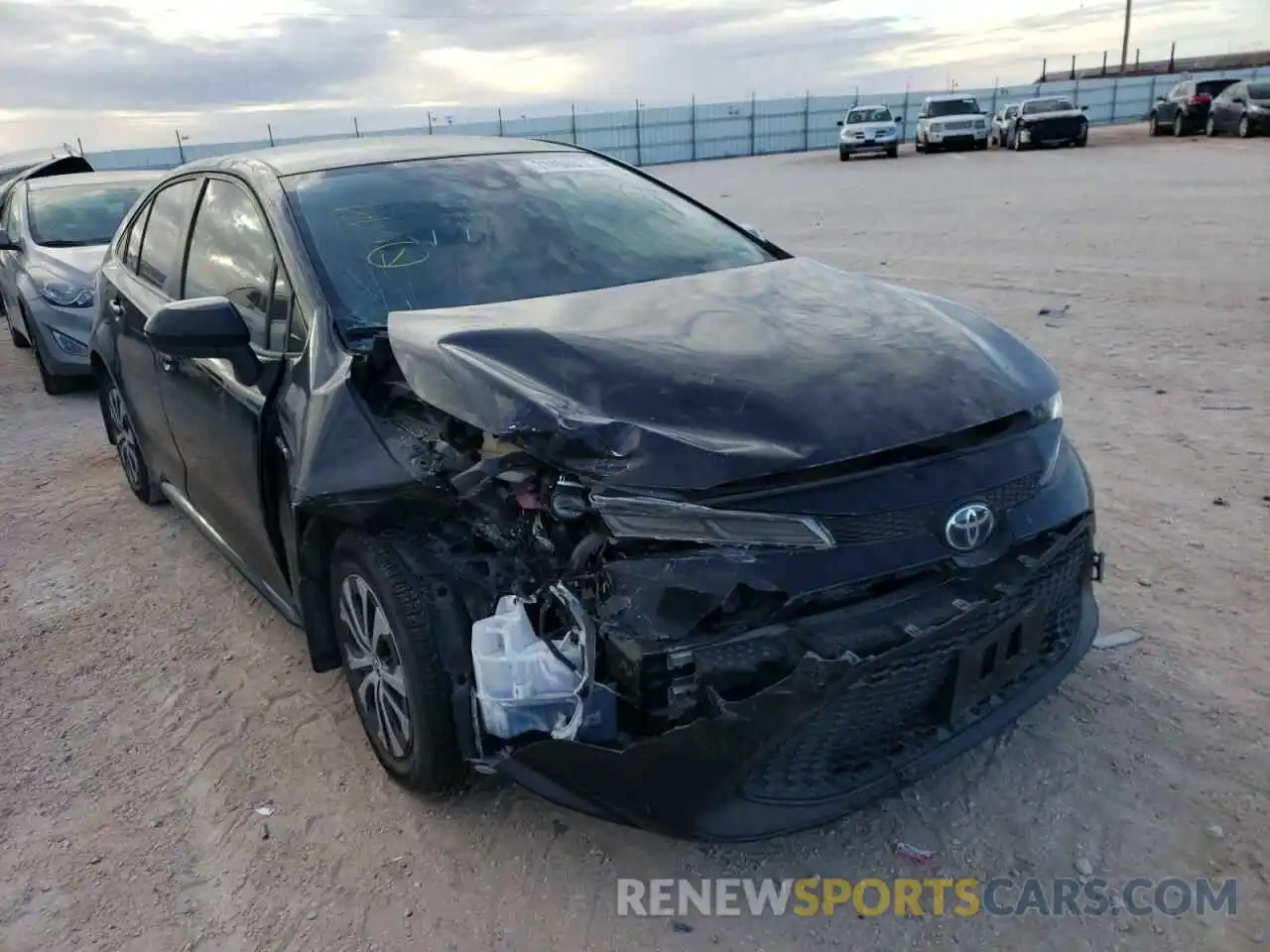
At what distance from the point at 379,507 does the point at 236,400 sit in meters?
0.93

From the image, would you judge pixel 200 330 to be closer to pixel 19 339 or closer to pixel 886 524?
pixel 886 524

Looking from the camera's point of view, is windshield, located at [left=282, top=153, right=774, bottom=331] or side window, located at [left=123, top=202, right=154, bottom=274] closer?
windshield, located at [left=282, top=153, right=774, bottom=331]

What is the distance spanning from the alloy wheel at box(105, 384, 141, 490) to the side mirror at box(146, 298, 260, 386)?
6.69 feet

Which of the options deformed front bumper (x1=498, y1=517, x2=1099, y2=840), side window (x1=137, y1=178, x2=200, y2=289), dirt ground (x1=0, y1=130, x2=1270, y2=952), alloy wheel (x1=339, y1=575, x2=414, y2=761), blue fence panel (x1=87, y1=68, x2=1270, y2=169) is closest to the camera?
deformed front bumper (x1=498, y1=517, x2=1099, y2=840)

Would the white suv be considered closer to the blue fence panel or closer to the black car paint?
the black car paint

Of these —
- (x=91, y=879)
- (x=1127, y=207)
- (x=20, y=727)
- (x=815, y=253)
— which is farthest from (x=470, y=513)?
(x=1127, y=207)

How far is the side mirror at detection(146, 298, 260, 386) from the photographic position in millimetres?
2875

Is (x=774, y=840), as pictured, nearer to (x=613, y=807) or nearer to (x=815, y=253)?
(x=613, y=807)

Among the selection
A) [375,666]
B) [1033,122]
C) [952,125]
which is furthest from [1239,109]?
[375,666]

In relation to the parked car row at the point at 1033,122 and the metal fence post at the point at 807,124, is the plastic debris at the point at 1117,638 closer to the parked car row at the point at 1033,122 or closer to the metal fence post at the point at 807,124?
the parked car row at the point at 1033,122

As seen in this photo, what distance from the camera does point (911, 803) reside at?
260 cm

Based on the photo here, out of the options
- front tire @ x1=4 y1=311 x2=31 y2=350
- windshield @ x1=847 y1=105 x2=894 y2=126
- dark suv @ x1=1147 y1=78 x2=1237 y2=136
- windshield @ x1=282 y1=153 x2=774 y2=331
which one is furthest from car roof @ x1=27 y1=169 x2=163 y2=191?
dark suv @ x1=1147 y1=78 x2=1237 y2=136

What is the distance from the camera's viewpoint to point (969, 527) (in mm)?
2227

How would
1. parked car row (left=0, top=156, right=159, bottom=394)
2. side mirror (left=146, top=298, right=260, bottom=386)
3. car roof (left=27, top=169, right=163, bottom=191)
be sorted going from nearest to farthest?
side mirror (left=146, top=298, right=260, bottom=386), parked car row (left=0, top=156, right=159, bottom=394), car roof (left=27, top=169, right=163, bottom=191)
